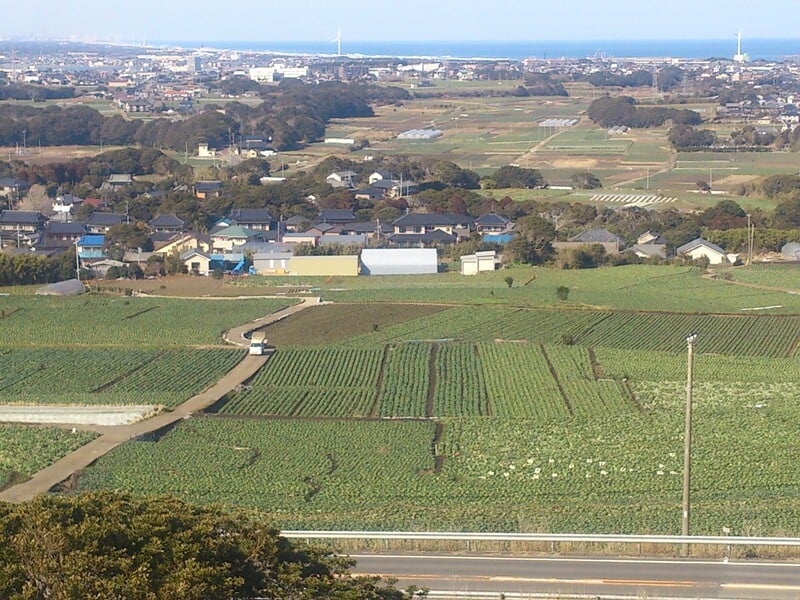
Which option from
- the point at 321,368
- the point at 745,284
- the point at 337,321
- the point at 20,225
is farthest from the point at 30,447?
the point at 20,225

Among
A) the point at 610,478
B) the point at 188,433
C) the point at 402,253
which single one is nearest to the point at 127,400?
the point at 188,433

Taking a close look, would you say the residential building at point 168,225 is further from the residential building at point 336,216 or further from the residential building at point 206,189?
the residential building at point 206,189

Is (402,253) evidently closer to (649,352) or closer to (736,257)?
(736,257)

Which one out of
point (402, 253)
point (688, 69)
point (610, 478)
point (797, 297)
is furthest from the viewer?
point (688, 69)

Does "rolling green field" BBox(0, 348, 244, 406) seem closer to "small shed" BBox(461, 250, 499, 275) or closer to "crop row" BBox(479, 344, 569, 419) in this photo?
"crop row" BBox(479, 344, 569, 419)

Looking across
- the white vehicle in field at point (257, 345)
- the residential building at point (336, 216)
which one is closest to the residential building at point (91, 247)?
the residential building at point (336, 216)

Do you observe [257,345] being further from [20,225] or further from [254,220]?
[20,225]
